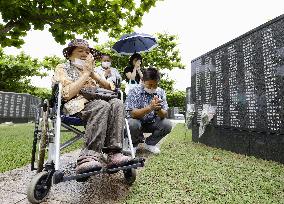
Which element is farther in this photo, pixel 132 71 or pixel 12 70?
pixel 12 70

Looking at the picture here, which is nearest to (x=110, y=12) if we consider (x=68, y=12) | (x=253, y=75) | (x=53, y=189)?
(x=68, y=12)

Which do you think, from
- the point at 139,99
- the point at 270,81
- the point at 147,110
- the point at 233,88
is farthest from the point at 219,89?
the point at 147,110

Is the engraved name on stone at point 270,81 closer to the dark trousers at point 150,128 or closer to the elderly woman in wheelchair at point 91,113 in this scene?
the dark trousers at point 150,128

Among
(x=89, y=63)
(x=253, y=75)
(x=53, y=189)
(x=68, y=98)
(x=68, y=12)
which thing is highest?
(x=68, y=12)

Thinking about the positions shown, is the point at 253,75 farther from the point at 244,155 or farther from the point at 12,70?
the point at 12,70

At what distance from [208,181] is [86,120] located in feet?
4.94

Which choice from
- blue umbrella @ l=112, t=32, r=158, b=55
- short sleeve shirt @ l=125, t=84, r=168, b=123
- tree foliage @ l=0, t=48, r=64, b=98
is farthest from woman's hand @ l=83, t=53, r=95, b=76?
tree foliage @ l=0, t=48, r=64, b=98

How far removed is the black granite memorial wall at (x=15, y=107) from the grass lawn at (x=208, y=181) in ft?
49.9

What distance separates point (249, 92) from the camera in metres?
5.10

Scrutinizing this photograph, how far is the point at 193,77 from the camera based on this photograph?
773cm

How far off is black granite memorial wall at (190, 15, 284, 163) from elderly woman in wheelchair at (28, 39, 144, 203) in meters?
2.76

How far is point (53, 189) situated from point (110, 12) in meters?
4.76

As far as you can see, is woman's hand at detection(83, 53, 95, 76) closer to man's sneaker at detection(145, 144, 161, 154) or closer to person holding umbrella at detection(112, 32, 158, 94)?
man's sneaker at detection(145, 144, 161, 154)

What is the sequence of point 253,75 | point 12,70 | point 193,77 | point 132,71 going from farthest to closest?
point 12,70, point 193,77, point 132,71, point 253,75
